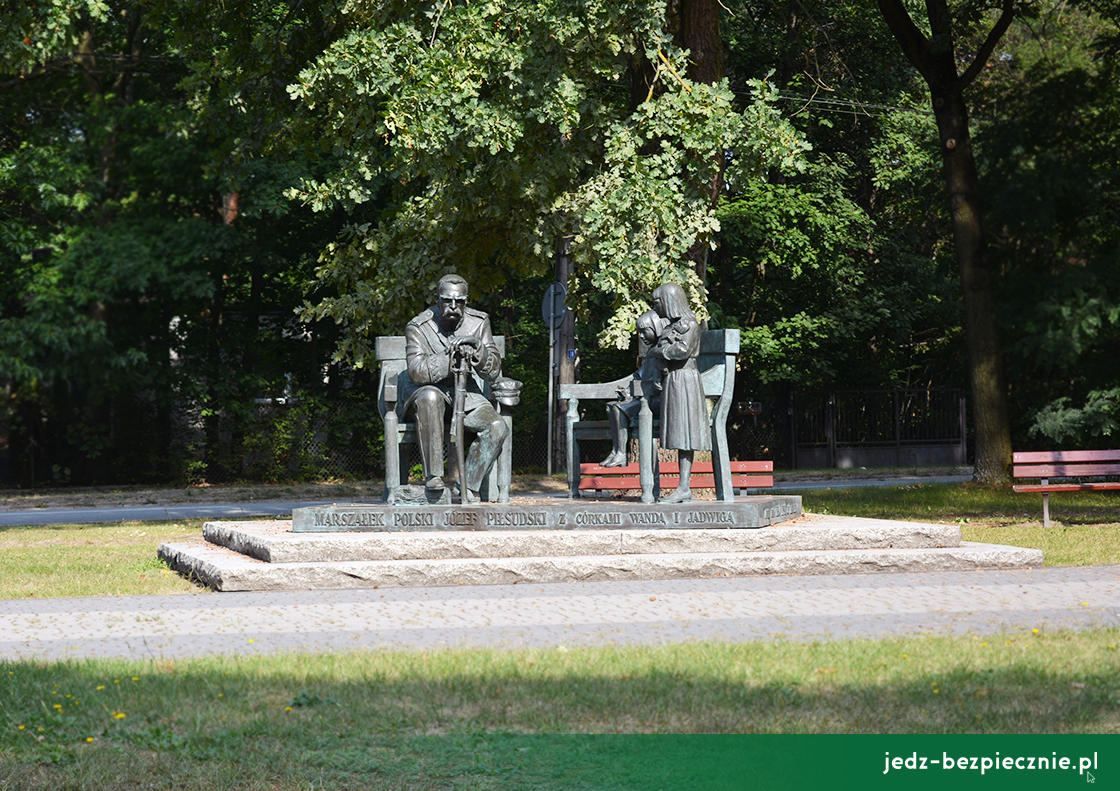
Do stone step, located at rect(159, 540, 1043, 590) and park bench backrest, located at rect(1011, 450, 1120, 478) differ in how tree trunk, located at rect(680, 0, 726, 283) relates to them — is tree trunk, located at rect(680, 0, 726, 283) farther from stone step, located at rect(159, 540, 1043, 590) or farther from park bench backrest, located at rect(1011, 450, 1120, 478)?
stone step, located at rect(159, 540, 1043, 590)

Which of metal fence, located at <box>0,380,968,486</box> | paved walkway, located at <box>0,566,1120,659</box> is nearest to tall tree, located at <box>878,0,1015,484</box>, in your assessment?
metal fence, located at <box>0,380,968,486</box>

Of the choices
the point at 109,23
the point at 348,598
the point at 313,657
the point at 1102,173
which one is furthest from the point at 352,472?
the point at 313,657

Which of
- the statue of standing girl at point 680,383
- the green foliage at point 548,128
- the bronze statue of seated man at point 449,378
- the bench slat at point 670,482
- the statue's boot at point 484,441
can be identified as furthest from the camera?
the green foliage at point 548,128

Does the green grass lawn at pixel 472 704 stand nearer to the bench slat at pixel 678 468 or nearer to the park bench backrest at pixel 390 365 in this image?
the park bench backrest at pixel 390 365

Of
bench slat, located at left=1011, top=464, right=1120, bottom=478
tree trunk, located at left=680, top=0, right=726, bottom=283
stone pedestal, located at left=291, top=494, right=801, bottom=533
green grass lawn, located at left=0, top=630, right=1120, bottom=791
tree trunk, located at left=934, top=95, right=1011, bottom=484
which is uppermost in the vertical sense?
tree trunk, located at left=680, top=0, right=726, bottom=283

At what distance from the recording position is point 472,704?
5.14 m

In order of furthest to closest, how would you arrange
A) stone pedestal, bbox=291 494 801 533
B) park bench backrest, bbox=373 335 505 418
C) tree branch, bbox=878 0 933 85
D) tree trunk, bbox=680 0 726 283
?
tree branch, bbox=878 0 933 85, tree trunk, bbox=680 0 726 283, park bench backrest, bbox=373 335 505 418, stone pedestal, bbox=291 494 801 533

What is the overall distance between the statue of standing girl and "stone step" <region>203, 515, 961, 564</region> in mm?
894

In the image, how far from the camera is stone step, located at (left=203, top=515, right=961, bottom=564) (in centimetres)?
932

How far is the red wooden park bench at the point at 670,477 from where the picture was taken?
42.3 ft

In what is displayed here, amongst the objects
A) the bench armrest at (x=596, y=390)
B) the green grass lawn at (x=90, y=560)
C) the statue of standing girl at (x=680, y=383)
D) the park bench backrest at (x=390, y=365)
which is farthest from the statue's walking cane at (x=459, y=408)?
the green grass lawn at (x=90, y=560)

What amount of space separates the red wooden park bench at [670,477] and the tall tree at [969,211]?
727 cm

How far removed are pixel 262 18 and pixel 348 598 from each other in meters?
12.3

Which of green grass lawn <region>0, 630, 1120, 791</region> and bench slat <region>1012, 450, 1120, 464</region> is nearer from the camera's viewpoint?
green grass lawn <region>0, 630, 1120, 791</region>
